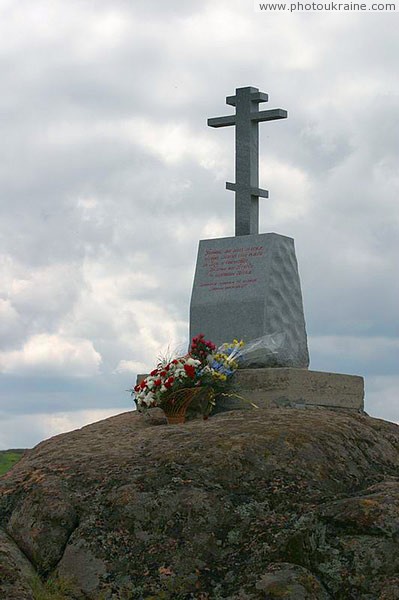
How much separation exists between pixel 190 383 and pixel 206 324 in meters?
2.89

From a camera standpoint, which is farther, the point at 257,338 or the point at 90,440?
the point at 257,338

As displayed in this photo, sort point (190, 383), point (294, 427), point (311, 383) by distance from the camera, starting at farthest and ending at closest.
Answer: point (311, 383), point (190, 383), point (294, 427)

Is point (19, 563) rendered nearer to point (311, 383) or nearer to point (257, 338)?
point (311, 383)

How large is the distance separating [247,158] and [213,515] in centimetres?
819

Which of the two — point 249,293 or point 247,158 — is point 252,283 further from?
point 247,158

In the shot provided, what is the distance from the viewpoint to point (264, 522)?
9086 millimetres

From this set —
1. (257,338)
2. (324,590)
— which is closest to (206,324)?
(257,338)

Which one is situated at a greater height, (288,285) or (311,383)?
(288,285)

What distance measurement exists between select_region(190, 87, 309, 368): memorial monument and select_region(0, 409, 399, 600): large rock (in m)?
4.22

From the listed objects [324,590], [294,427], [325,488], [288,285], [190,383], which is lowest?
[324,590]

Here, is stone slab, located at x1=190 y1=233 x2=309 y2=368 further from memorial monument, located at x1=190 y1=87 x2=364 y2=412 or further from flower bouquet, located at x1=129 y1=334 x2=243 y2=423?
flower bouquet, located at x1=129 y1=334 x2=243 y2=423

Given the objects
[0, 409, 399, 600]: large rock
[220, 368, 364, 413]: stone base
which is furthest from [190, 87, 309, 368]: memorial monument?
[0, 409, 399, 600]: large rock

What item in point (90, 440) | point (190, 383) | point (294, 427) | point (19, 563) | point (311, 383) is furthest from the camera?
point (311, 383)

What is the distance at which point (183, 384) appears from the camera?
41.3 feet
